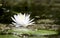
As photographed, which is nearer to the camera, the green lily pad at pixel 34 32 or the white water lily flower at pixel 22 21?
the green lily pad at pixel 34 32

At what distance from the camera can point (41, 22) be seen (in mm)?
1904

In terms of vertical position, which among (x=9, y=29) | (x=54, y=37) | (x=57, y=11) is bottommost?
(x=54, y=37)

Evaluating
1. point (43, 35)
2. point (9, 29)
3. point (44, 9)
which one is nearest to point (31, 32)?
point (43, 35)

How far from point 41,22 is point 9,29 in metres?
0.40

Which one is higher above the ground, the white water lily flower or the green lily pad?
the white water lily flower

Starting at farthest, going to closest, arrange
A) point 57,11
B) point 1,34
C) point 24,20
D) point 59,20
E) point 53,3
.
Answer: point 53,3 < point 57,11 < point 59,20 < point 24,20 < point 1,34

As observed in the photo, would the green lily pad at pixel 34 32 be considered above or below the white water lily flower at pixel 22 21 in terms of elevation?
below

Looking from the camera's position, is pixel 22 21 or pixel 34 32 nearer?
pixel 34 32

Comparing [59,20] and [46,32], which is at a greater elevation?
[59,20]

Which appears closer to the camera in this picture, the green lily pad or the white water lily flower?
the green lily pad

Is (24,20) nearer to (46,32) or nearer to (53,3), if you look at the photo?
(46,32)

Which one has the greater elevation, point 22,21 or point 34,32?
point 22,21

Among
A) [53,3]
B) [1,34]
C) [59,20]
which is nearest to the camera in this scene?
[1,34]

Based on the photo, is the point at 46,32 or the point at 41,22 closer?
the point at 46,32
